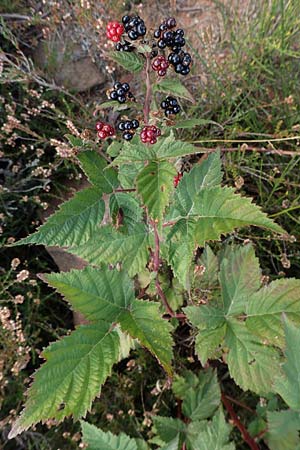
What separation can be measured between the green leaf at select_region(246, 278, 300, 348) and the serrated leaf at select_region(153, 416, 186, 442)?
2.14 ft

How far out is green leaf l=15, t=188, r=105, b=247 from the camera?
1.33m

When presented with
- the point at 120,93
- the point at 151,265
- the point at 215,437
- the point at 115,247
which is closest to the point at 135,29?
the point at 120,93

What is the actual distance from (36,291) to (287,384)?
143cm

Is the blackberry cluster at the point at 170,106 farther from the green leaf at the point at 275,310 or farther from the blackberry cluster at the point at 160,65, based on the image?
the green leaf at the point at 275,310

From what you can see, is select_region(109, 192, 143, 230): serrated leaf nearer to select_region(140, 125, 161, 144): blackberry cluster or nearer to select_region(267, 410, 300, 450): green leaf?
select_region(140, 125, 161, 144): blackberry cluster

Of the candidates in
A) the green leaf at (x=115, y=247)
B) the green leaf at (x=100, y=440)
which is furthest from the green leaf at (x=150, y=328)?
the green leaf at (x=100, y=440)

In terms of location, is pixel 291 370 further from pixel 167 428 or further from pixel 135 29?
pixel 135 29

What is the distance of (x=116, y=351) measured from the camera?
4.25ft

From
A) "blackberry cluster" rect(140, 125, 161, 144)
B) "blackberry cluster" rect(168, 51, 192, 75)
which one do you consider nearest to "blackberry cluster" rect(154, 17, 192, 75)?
"blackberry cluster" rect(168, 51, 192, 75)

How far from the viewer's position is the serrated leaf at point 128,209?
1.49 metres

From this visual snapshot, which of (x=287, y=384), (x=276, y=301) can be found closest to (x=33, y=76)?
(x=276, y=301)

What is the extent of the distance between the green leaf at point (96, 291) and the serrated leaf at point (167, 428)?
2.21ft

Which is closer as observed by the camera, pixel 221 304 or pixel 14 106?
pixel 221 304

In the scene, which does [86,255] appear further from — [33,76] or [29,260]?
[33,76]
